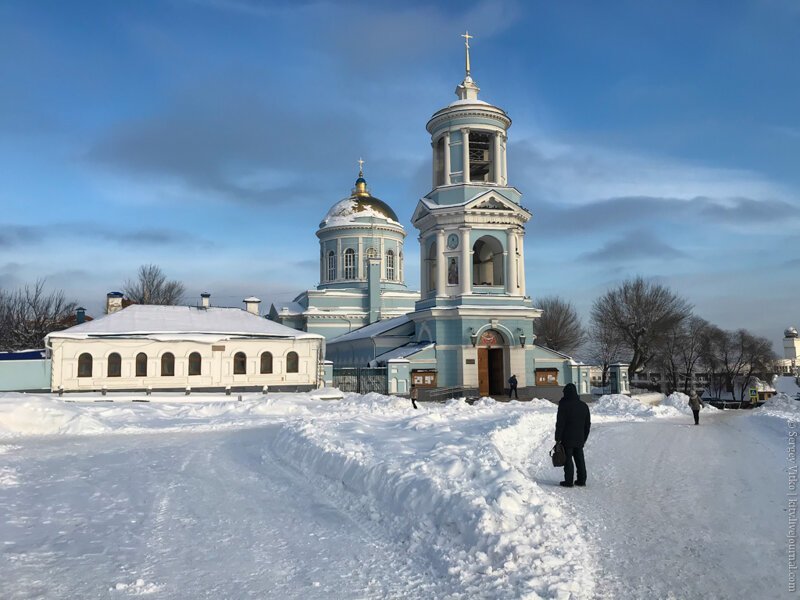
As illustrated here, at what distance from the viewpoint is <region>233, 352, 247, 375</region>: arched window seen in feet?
104

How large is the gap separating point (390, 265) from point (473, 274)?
17.1 meters

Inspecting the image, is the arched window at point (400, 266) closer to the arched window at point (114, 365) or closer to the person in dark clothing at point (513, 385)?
the person in dark clothing at point (513, 385)

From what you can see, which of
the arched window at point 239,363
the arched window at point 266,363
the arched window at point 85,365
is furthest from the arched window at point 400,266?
the arched window at point 85,365

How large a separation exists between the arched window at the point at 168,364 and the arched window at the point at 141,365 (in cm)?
81


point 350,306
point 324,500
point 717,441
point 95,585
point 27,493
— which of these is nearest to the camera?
point 95,585

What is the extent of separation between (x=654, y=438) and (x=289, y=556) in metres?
10.7

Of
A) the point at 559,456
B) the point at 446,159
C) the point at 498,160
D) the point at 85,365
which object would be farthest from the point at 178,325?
the point at 559,456

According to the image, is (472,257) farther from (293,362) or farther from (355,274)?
(355,274)

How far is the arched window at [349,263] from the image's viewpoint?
167 feet

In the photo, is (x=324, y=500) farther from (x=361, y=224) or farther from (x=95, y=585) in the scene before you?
(x=361, y=224)

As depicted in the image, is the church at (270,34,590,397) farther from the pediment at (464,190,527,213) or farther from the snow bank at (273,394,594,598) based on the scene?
the snow bank at (273,394,594,598)

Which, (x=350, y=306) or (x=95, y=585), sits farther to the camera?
(x=350, y=306)

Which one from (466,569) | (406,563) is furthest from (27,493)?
(466,569)

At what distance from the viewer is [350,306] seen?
1949 inches
